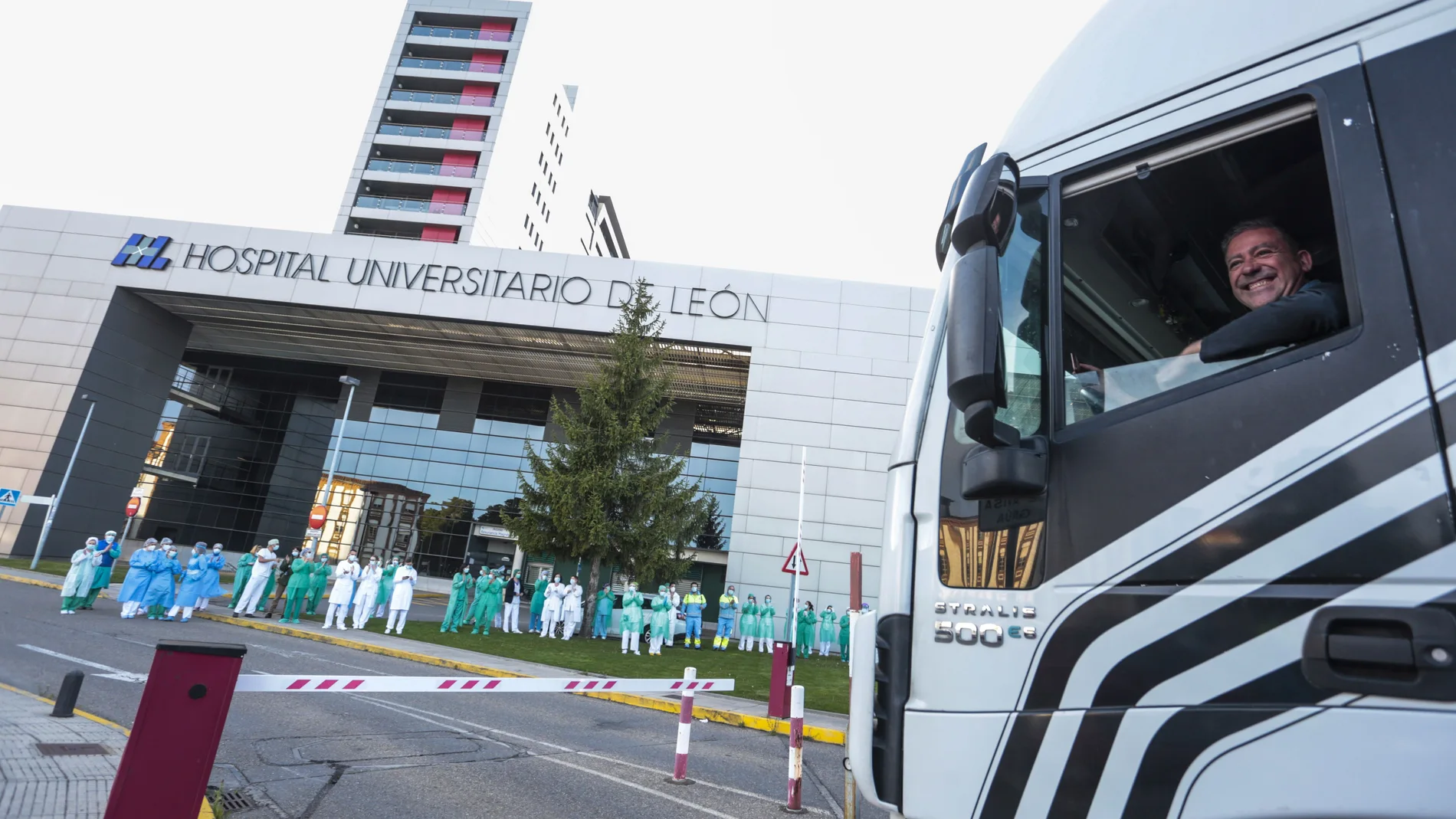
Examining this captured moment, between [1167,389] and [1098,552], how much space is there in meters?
0.50

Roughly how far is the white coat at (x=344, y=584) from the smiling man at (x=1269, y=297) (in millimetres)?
18324

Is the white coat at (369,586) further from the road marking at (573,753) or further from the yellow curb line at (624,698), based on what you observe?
the road marking at (573,753)

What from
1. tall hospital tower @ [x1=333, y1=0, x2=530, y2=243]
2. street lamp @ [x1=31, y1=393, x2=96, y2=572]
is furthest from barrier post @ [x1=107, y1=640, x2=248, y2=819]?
tall hospital tower @ [x1=333, y1=0, x2=530, y2=243]

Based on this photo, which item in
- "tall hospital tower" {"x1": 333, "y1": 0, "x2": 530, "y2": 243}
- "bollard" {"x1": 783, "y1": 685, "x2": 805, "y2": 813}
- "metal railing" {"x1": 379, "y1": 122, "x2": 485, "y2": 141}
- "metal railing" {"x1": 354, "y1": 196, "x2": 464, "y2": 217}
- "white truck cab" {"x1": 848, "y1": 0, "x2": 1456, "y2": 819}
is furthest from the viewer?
"metal railing" {"x1": 379, "y1": 122, "x2": 485, "y2": 141}

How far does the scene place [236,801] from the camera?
13.2 feet

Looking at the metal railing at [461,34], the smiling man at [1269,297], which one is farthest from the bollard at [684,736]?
the metal railing at [461,34]

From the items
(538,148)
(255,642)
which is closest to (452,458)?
(255,642)

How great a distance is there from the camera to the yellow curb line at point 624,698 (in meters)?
7.99

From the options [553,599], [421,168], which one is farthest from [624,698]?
[421,168]

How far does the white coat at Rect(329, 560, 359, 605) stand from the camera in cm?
1667

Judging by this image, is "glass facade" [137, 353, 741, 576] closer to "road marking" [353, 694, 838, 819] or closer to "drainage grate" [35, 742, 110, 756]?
"road marking" [353, 694, 838, 819]

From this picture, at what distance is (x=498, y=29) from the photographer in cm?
4969

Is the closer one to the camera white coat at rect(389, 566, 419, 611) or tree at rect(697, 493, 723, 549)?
white coat at rect(389, 566, 419, 611)

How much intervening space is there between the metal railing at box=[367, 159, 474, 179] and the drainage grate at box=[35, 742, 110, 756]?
46.3 metres
